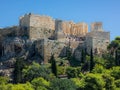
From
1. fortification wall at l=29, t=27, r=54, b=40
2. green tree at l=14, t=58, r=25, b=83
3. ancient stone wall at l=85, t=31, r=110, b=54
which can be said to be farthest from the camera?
fortification wall at l=29, t=27, r=54, b=40

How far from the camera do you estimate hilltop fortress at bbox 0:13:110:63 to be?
95.6m

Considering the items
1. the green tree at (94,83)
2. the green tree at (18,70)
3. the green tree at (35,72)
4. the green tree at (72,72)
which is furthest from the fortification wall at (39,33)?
the green tree at (94,83)

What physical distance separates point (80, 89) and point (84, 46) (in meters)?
24.4

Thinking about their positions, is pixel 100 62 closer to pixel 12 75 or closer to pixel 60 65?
pixel 60 65

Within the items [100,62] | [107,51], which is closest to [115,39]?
[107,51]

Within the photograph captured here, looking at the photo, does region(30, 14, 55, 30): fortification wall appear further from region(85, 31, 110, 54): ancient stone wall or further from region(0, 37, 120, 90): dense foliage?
region(0, 37, 120, 90): dense foliage

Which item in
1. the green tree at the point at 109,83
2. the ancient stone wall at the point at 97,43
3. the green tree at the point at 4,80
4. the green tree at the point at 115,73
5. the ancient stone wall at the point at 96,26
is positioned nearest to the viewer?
the green tree at the point at 109,83

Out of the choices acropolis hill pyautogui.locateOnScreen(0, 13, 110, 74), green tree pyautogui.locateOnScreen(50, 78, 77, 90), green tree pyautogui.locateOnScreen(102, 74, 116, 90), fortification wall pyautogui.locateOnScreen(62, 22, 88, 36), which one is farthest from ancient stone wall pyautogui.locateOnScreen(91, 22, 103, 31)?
green tree pyautogui.locateOnScreen(50, 78, 77, 90)

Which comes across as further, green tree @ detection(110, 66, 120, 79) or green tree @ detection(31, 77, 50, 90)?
green tree @ detection(110, 66, 120, 79)

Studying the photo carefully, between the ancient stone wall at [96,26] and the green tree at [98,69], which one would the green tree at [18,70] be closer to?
the green tree at [98,69]

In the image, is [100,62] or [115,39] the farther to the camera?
[115,39]

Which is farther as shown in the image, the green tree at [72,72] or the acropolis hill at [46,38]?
the acropolis hill at [46,38]

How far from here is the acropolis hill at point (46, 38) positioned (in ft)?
314

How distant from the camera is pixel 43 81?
7675 centimetres
